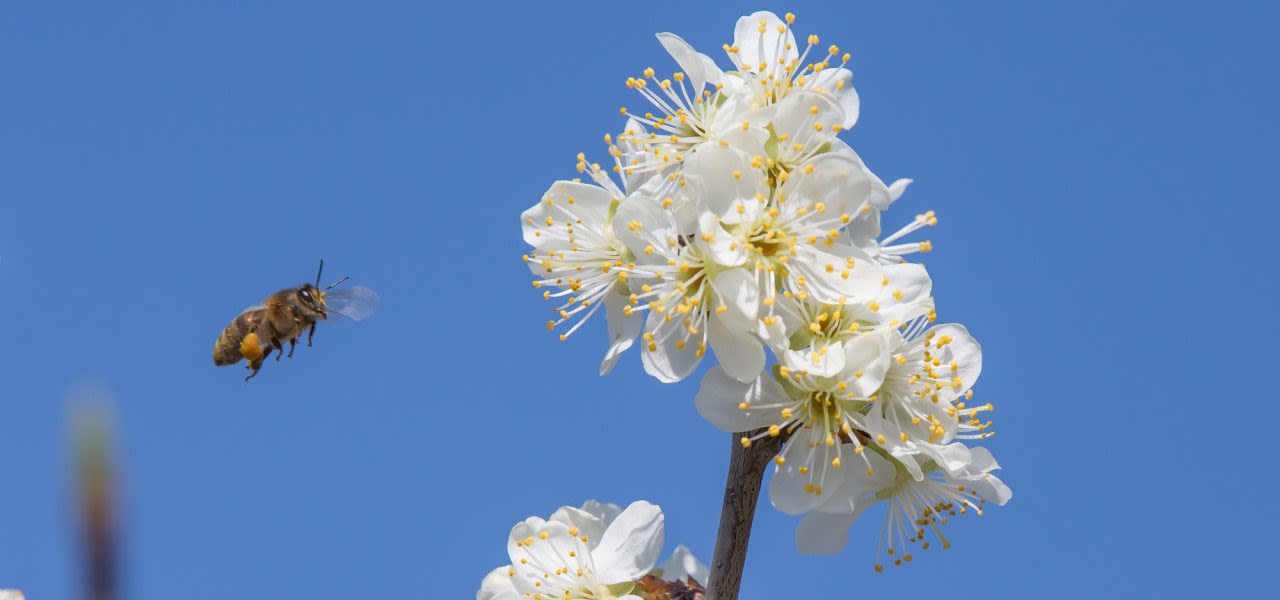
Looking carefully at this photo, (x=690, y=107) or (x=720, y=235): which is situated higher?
(x=690, y=107)

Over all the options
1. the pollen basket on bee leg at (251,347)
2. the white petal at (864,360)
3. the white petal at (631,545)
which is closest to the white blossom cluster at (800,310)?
the white petal at (864,360)

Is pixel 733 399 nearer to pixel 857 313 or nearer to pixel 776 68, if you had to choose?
pixel 857 313

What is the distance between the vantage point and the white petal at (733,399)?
283 cm

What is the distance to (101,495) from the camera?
711 millimetres

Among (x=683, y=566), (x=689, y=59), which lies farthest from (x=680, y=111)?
(x=683, y=566)

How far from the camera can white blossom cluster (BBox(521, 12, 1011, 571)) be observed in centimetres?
282

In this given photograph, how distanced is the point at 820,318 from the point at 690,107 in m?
0.77

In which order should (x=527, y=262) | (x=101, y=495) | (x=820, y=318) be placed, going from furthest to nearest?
1. (x=527, y=262)
2. (x=820, y=318)
3. (x=101, y=495)

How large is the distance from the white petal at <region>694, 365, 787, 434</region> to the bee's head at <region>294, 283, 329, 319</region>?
1836mm

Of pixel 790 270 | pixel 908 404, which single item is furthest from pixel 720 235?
pixel 908 404

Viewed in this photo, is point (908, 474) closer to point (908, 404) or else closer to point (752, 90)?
point (908, 404)

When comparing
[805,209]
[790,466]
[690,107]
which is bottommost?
[790,466]

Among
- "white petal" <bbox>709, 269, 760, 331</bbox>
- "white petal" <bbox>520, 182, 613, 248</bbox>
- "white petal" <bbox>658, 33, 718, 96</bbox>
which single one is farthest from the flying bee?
"white petal" <bbox>709, 269, 760, 331</bbox>

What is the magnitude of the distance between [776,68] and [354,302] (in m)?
1.79
